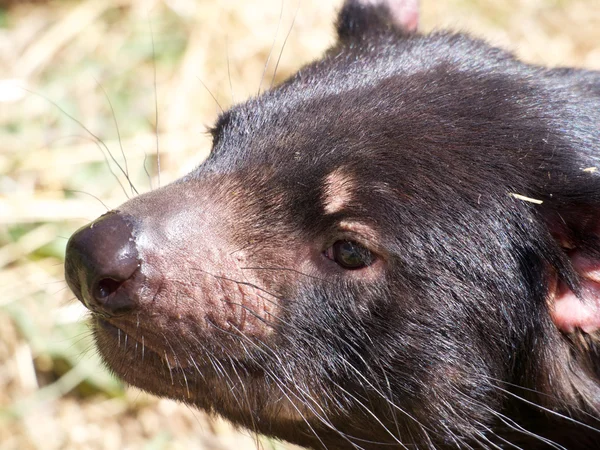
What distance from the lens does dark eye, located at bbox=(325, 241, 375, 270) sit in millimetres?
2646

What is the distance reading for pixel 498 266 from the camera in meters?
2.69

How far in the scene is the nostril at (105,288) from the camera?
253 cm

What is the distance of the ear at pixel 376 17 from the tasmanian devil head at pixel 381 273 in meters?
0.77

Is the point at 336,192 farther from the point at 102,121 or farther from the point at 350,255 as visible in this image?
the point at 102,121

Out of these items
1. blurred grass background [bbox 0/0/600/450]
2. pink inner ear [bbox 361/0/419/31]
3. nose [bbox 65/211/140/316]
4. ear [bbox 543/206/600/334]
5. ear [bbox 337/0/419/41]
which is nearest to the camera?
nose [bbox 65/211/140/316]

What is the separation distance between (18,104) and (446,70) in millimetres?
3850

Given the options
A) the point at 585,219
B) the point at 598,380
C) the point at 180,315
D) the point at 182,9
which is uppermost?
the point at 182,9

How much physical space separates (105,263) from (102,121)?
367cm

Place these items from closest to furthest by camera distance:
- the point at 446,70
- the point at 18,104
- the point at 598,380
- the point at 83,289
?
the point at 83,289 < the point at 598,380 < the point at 446,70 < the point at 18,104

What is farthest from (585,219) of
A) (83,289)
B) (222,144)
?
(83,289)

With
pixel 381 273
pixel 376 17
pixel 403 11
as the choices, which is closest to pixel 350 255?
pixel 381 273

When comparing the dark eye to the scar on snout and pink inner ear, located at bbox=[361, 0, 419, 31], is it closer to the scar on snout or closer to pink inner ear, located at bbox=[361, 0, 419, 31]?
the scar on snout

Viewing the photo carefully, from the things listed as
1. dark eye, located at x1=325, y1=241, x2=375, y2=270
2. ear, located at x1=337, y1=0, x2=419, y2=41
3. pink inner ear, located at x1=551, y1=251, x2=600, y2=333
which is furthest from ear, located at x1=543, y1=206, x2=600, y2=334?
ear, located at x1=337, y1=0, x2=419, y2=41

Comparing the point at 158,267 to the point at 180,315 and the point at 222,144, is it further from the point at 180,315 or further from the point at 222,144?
the point at 222,144
